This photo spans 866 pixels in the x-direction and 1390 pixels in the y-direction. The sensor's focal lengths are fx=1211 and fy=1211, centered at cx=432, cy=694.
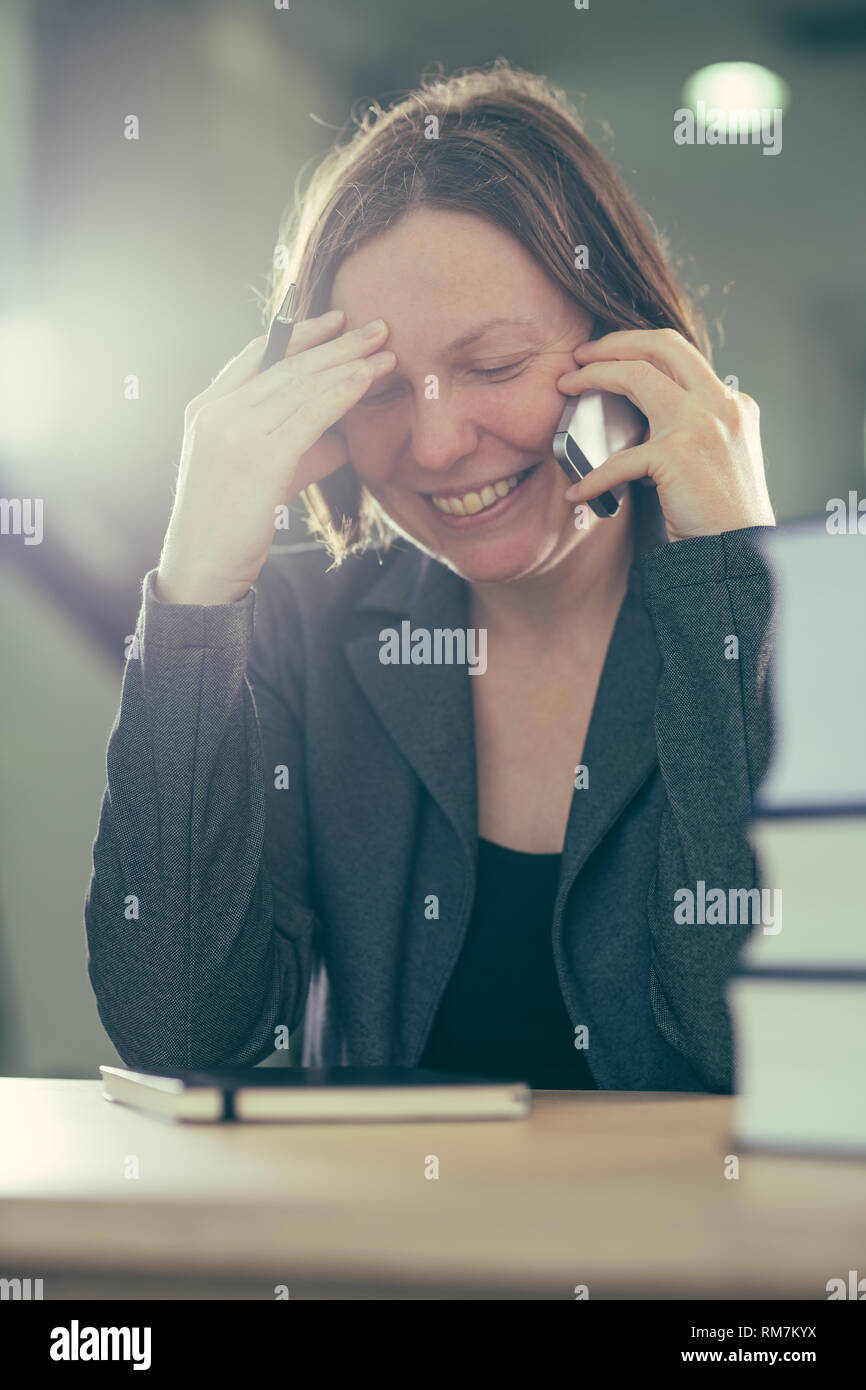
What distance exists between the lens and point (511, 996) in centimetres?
123

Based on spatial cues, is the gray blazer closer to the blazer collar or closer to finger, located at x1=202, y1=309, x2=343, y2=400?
the blazer collar

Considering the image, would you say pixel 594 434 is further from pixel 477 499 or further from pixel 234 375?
pixel 234 375

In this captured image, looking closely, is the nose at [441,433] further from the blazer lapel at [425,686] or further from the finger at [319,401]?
the blazer lapel at [425,686]

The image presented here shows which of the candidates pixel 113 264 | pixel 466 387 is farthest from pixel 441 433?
pixel 113 264

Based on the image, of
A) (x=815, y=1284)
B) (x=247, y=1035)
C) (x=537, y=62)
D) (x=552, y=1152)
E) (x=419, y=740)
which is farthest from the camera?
(x=537, y=62)

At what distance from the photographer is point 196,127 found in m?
2.79

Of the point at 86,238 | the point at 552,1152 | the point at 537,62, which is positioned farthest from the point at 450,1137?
the point at 537,62

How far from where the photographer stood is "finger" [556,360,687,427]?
1162 mm

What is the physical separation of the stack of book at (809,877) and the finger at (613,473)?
5.7 inches

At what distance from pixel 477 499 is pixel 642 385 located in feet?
0.68

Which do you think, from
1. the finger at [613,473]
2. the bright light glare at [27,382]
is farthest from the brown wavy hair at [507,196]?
the bright light glare at [27,382]

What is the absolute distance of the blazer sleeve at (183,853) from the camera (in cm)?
108
